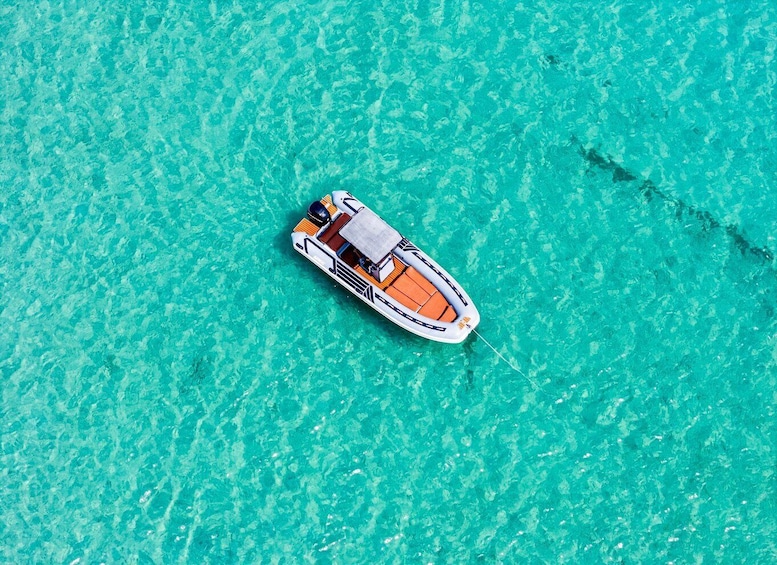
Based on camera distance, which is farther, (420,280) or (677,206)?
(677,206)

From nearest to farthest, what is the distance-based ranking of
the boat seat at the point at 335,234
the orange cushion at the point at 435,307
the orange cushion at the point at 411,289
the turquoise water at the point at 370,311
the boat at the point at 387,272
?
the turquoise water at the point at 370,311
the boat at the point at 387,272
the orange cushion at the point at 435,307
the orange cushion at the point at 411,289
the boat seat at the point at 335,234

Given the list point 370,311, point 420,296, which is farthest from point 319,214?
point 420,296

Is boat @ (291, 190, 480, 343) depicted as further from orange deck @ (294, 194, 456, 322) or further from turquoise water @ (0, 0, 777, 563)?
turquoise water @ (0, 0, 777, 563)

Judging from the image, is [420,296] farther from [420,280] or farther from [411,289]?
[420,280]

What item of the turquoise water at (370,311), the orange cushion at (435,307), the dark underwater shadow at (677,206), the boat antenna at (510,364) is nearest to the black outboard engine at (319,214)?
the turquoise water at (370,311)

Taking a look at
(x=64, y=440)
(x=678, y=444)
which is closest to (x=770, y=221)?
(x=678, y=444)

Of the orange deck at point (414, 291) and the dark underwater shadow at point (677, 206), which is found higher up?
the dark underwater shadow at point (677, 206)

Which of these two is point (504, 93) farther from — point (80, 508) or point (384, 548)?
point (80, 508)

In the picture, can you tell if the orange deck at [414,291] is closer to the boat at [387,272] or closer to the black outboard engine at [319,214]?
the boat at [387,272]

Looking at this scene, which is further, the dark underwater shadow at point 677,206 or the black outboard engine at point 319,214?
the dark underwater shadow at point 677,206
